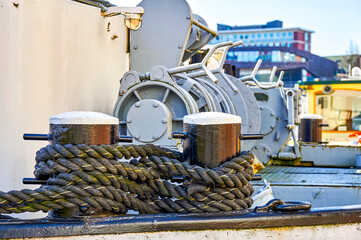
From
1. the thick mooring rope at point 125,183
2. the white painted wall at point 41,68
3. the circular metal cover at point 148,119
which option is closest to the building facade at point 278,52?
Result: the circular metal cover at point 148,119

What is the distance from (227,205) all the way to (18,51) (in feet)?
7.74

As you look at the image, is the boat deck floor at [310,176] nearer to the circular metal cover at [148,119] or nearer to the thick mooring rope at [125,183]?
the circular metal cover at [148,119]

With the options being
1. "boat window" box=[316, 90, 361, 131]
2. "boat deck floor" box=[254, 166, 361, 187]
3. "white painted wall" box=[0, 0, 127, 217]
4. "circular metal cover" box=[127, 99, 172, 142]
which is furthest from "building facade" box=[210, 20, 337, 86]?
"white painted wall" box=[0, 0, 127, 217]

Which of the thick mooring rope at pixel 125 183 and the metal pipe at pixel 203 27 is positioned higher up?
the metal pipe at pixel 203 27

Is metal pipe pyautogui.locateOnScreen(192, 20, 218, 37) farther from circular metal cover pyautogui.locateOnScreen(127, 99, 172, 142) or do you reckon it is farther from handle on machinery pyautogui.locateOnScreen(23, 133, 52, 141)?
handle on machinery pyautogui.locateOnScreen(23, 133, 52, 141)

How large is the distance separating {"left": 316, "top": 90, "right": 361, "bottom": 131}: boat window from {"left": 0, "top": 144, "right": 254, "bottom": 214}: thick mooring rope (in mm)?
11433

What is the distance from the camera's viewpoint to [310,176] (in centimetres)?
868

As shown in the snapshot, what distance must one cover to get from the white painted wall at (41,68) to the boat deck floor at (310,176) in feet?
9.79

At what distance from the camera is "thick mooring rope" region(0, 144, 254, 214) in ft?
9.79

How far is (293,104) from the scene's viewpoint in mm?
9922

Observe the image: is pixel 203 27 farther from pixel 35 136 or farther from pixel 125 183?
pixel 125 183

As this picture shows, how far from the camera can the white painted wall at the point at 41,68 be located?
4.55 meters

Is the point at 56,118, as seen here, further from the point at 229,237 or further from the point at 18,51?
the point at 18,51

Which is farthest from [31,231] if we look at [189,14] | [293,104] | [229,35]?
[229,35]
